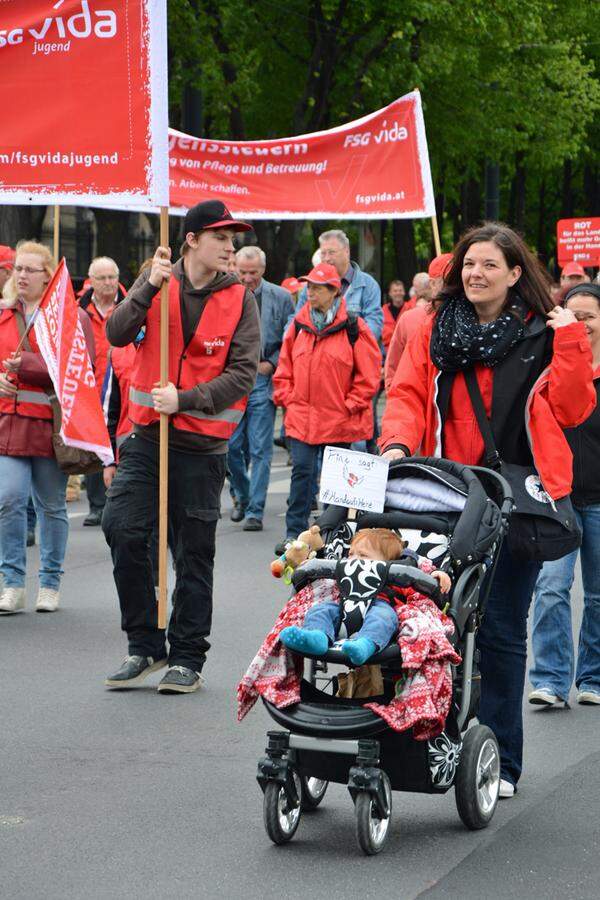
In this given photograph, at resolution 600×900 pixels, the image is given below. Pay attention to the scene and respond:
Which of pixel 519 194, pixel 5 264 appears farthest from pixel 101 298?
pixel 519 194

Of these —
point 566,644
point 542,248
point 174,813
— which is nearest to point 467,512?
point 174,813

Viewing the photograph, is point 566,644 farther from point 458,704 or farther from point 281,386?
point 281,386

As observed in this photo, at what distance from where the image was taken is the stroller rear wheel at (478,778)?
4.97 metres

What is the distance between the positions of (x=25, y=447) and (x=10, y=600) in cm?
86

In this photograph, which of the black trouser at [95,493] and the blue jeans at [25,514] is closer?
the blue jeans at [25,514]

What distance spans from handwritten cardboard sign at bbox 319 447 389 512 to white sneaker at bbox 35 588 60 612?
4420 millimetres

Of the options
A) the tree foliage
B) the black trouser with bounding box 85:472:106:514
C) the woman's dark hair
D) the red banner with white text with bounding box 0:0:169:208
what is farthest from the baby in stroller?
the tree foliage

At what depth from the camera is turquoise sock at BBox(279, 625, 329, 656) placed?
462cm

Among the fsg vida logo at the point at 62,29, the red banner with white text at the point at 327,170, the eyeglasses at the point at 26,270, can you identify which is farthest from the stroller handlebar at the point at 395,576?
the red banner with white text at the point at 327,170

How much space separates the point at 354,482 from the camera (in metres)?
4.98

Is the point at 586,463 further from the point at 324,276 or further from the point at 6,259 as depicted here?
the point at 6,259

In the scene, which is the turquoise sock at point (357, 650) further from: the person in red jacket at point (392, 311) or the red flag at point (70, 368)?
the person in red jacket at point (392, 311)

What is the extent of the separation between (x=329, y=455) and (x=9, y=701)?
2.66m

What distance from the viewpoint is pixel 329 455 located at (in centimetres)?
495
